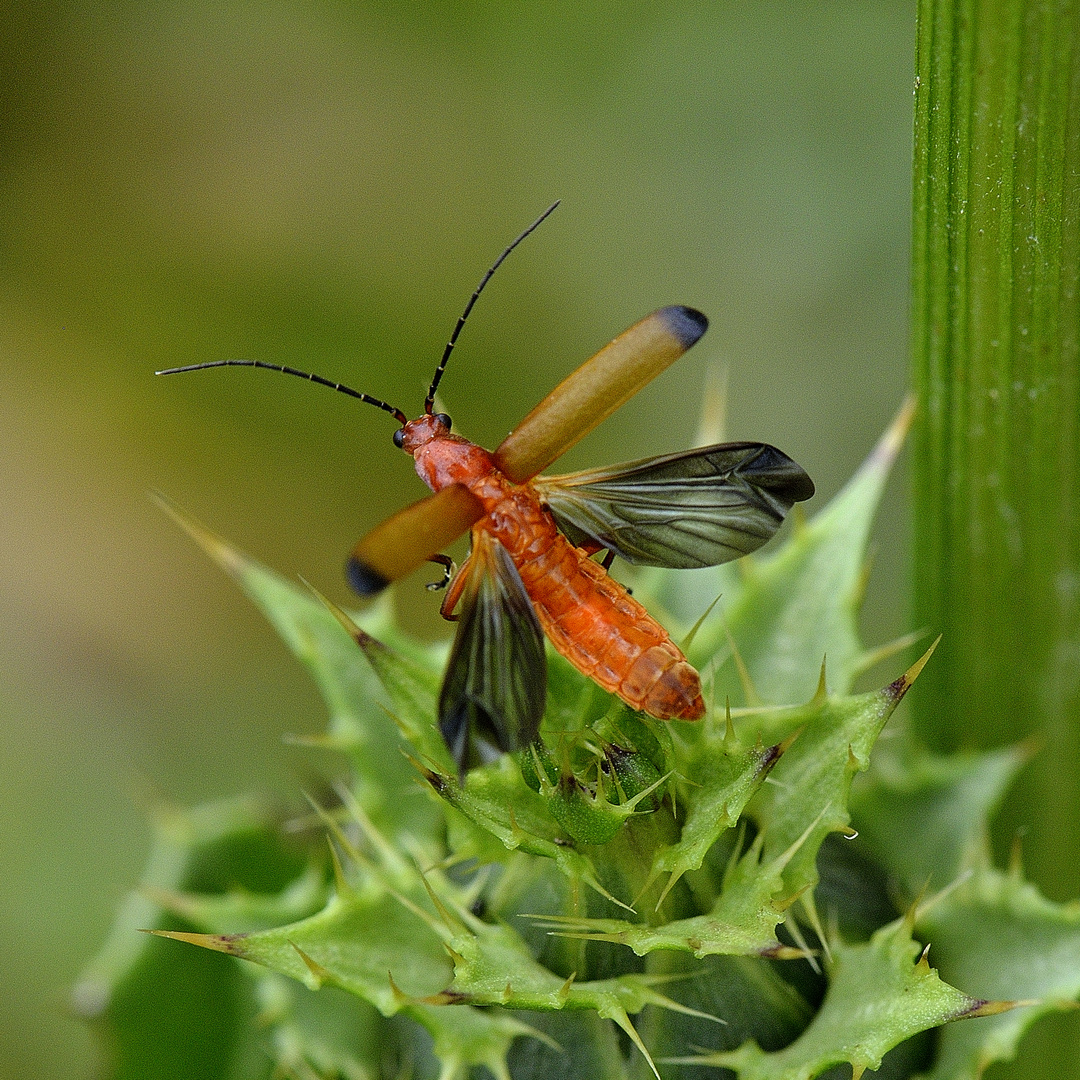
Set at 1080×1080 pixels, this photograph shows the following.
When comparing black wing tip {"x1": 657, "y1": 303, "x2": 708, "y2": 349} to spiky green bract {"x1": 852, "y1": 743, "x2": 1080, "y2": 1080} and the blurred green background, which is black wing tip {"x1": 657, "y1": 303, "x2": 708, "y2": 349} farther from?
the blurred green background

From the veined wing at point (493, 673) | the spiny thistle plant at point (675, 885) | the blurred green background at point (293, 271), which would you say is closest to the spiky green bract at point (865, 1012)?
the spiny thistle plant at point (675, 885)

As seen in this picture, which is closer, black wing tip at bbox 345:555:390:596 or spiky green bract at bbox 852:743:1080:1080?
black wing tip at bbox 345:555:390:596

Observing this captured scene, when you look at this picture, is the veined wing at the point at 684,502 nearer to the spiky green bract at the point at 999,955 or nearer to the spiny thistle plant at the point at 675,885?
the spiny thistle plant at the point at 675,885

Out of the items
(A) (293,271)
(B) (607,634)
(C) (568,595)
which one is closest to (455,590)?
(C) (568,595)

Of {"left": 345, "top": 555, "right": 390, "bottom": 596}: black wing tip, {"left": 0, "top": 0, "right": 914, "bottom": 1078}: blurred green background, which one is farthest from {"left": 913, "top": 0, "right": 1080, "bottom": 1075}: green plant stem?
{"left": 0, "top": 0, "right": 914, "bottom": 1078}: blurred green background

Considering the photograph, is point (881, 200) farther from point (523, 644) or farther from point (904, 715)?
point (523, 644)

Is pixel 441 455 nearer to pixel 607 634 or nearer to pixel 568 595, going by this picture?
pixel 568 595
